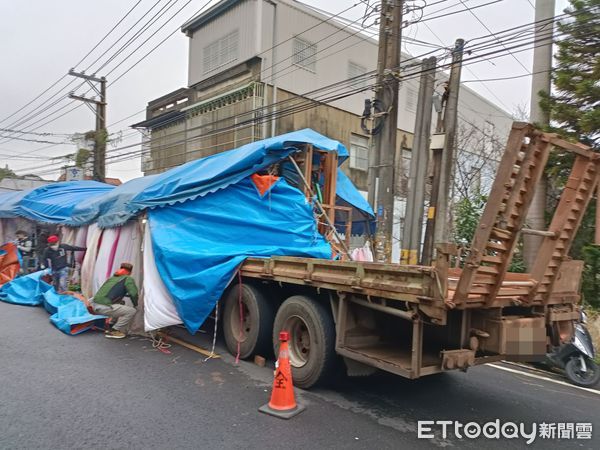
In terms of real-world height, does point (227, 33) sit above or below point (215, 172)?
above

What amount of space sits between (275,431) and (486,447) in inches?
72.7

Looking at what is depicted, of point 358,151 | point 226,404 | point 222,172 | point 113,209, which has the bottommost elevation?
point 226,404

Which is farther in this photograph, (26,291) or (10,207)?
(10,207)

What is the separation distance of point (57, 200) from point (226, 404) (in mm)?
12671

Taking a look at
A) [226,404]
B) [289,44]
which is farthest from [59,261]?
[289,44]

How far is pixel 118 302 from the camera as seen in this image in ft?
26.4

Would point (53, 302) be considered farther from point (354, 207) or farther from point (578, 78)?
point (578, 78)

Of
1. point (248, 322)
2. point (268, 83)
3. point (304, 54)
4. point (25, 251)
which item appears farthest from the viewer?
point (304, 54)

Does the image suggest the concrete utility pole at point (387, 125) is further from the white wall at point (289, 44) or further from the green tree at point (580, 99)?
the white wall at point (289, 44)

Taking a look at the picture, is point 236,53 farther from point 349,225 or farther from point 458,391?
point 458,391

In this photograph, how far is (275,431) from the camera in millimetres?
4109

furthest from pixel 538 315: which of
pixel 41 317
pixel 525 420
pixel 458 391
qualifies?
pixel 41 317

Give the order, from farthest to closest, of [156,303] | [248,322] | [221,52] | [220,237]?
[221,52], [220,237], [156,303], [248,322]

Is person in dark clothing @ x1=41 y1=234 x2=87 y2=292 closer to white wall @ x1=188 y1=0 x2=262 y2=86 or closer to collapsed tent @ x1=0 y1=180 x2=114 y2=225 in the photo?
collapsed tent @ x1=0 y1=180 x2=114 y2=225
